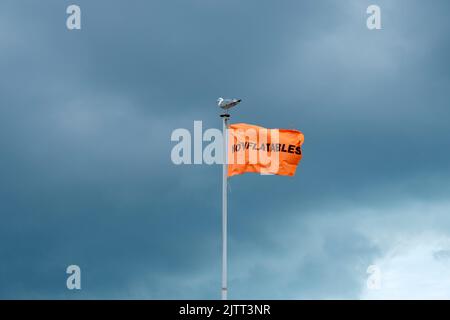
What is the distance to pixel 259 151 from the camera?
5091cm

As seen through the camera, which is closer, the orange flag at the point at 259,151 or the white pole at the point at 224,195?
the white pole at the point at 224,195

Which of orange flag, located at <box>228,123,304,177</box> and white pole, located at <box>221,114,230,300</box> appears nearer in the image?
white pole, located at <box>221,114,230,300</box>

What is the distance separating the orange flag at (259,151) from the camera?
5078cm

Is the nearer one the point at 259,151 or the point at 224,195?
the point at 224,195

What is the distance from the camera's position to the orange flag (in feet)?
167

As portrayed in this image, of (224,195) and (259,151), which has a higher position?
(259,151)

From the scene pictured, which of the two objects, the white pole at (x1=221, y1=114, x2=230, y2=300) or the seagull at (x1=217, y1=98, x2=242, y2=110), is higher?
the seagull at (x1=217, y1=98, x2=242, y2=110)

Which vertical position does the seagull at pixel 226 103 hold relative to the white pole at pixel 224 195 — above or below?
above
